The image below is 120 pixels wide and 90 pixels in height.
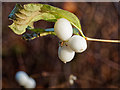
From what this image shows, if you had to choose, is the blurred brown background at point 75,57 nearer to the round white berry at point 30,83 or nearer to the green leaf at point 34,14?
the round white berry at point 30,83

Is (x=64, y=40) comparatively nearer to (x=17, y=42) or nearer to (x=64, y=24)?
(x=64, y=24)

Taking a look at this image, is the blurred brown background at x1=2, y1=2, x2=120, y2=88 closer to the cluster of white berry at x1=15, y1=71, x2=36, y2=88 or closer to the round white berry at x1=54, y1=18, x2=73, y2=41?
the cluster of white berry at x1=15, y1=71, x2=36, y2=88

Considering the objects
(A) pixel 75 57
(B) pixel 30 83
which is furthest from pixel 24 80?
(A) pixel 75 57

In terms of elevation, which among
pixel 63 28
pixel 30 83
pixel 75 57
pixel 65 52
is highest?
pixel 63 28

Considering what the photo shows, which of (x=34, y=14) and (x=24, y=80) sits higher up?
(x=34, y=14)

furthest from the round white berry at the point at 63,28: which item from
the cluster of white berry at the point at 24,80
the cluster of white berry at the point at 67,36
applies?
the cluster of white berry at the point at 24,80

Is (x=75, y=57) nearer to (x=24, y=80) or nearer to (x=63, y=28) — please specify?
(x=24, y=80)

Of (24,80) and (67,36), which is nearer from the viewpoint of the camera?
(67,36)
